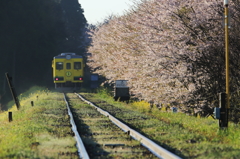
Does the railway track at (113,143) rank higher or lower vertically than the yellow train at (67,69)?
lower

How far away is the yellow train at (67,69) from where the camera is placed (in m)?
37.0

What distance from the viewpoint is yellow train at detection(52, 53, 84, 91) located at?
121 ft

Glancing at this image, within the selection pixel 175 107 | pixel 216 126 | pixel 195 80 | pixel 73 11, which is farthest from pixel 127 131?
pixel 73 11

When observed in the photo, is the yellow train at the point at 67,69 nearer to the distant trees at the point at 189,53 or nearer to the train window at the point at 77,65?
the train window at the point at 77,65

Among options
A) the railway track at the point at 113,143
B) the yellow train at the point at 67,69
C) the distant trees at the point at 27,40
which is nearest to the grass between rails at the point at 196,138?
the railway track at the point at 113,143

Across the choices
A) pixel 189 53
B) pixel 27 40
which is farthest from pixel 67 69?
pixel 189 53

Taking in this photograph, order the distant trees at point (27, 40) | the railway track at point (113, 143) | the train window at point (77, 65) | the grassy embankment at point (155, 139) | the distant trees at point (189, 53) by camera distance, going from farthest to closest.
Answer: the distant trees at point (27, 40), the train window at point (77, 65), the distant trees at point (189, 53), the grassy embankment at point (155, 139), the railway track at point (113, 143)

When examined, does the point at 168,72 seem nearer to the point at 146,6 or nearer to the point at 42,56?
the point at 146,6

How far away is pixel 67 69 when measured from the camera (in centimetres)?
3700

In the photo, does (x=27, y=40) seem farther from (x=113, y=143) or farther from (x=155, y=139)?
(x=113, y=143)

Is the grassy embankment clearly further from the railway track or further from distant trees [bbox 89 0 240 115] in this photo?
distant trees [bbox 89 0 240 115]

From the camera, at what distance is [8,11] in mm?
45062

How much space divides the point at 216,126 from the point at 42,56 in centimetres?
3873

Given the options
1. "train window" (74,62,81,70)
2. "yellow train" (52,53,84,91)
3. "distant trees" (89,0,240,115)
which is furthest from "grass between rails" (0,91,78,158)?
"train window" (74,62,81,70)
